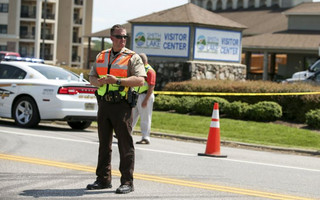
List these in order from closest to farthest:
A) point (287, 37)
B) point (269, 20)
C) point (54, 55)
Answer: point (287, 37) → point (269, 20) → point (54, 55)

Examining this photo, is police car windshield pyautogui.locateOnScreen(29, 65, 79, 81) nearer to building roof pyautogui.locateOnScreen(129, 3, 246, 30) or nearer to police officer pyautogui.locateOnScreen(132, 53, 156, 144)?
police officer pyautogui.locateOnScreen(132, 53, 156, 144)

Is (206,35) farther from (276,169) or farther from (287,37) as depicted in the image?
(287,37)

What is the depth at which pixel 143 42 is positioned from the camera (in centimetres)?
2772

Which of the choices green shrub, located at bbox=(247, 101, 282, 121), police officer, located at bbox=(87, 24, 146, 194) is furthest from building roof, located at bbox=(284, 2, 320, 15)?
police officer, located at bbox=(87, 24, 146, 194)

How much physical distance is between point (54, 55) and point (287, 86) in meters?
68.0

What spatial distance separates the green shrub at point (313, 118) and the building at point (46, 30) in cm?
6403

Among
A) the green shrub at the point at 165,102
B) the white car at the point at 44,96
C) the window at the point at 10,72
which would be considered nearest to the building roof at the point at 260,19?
the green shrub at the point at 165,102

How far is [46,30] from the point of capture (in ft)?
288

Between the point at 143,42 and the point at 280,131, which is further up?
the point at 143,42

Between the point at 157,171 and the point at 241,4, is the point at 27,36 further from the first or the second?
the point at 157,171

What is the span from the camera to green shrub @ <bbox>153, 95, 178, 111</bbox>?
73.8ft

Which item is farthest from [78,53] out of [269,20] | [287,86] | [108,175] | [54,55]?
[108,175]

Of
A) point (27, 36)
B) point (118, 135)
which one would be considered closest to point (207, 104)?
point (118, 135)

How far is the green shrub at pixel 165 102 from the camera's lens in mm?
22484
